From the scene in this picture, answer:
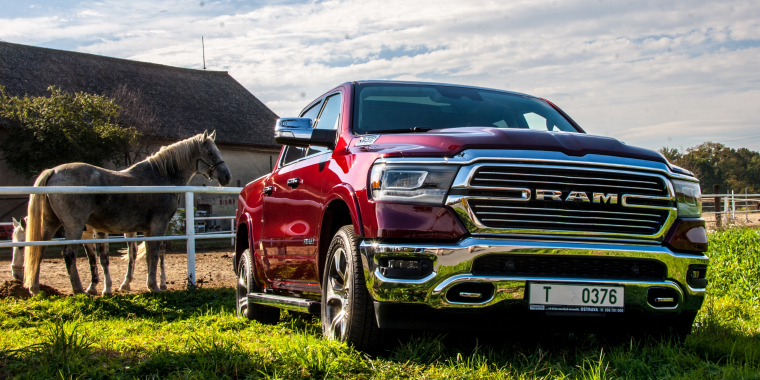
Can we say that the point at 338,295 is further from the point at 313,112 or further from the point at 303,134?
the point at 313,112

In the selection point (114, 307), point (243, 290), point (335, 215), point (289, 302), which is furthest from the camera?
point (114, 307)

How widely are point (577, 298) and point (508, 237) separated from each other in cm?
46

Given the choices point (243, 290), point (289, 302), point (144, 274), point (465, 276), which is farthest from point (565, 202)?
point (144, 274)

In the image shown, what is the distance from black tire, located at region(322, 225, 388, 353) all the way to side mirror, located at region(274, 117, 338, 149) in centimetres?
80

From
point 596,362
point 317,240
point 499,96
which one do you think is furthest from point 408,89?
point 596,362

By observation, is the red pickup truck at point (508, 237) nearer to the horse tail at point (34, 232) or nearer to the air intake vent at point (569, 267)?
the air intake vent at point (569, 267)

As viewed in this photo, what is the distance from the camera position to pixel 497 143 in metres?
3.45

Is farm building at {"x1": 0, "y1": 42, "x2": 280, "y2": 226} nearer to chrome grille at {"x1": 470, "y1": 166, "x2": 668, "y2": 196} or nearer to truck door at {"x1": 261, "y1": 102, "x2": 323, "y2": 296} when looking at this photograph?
truck door at {"x1": 261, "y1": 102, "x2": 323, "y2": 296}

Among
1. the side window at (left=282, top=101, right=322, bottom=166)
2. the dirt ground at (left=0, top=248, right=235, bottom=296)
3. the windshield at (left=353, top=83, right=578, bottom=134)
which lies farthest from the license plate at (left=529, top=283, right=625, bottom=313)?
the dirt ground at (left=0, top=248, right=235, bottom=296)

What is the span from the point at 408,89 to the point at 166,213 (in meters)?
5.85

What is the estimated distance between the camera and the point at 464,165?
3334 millimetres

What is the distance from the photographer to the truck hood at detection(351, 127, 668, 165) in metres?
3.44

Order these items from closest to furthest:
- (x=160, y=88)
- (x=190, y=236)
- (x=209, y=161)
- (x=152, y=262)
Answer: (x=190, y=236) < (x=152, y=262) < (x=209, y=161) < (x=160, y=88)

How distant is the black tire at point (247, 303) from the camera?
5.54m
